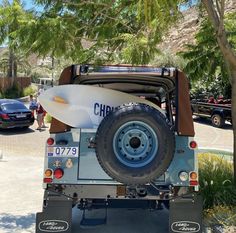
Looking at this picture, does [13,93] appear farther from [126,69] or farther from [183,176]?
[183,176]

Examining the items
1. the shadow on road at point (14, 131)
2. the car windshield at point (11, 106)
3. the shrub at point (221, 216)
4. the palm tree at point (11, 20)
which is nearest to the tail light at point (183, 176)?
the shrub at point (221, 216)

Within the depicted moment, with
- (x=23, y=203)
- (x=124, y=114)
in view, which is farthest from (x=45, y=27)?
(x=23, y=203)

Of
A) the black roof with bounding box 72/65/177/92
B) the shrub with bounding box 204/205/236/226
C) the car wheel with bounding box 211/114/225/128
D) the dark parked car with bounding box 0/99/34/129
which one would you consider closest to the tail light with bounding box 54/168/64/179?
the black roof with bounding box 72/65/177/92

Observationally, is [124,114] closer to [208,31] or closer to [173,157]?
[173,157]

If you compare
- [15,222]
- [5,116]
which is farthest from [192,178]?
[5,116]

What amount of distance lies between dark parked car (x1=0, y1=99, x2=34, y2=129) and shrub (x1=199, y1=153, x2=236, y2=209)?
12.7 m

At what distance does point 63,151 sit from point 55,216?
2.77 ft

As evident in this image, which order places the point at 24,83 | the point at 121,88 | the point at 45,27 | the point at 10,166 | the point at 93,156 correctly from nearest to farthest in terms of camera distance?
1. the point at 93,156
2. the point at 45,27
3. the point at 121,88
4. the point at 10,166
5. the point at 24,83

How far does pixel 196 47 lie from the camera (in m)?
8.15

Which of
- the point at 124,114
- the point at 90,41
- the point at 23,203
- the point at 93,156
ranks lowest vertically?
the point at 23,203

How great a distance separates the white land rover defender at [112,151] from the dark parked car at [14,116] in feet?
45.7

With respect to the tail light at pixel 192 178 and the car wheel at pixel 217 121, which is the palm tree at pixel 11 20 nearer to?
the tail light at pixel 192 178

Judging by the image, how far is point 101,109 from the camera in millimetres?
5398

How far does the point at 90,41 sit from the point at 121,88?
1168 millimetres
